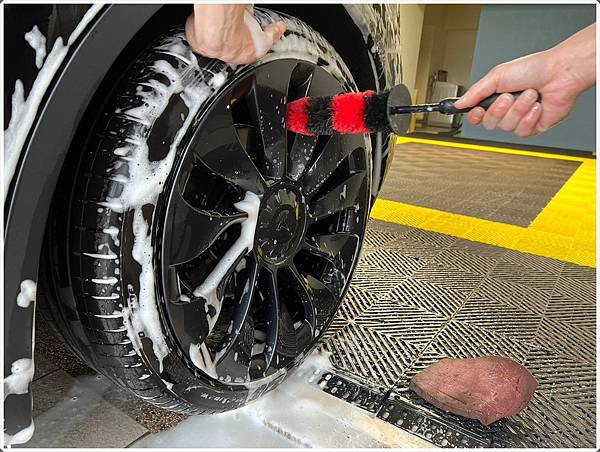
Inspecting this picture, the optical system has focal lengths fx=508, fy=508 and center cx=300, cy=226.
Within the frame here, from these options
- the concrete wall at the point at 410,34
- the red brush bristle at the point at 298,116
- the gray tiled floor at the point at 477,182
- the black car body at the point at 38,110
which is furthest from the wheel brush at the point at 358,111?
the concrete wall at the point at 410,34

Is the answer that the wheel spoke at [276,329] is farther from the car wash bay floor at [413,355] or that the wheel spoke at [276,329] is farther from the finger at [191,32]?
Answer: the finger at [191,32]

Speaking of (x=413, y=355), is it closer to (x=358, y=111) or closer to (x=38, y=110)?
(x=358, y=111)

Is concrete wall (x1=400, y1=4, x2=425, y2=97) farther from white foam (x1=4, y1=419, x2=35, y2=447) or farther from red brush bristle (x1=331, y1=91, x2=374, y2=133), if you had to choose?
white foam (x1=4, y1=419, x2=35, y2=447)

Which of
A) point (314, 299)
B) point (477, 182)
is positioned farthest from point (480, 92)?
point (477, 182)

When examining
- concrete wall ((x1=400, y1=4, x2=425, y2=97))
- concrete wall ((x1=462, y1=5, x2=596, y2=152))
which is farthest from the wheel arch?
concrete wall ((x1=462, y1=5, x2=596, y2=152))

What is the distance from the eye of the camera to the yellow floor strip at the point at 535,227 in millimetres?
2711

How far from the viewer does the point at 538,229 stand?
312 cm

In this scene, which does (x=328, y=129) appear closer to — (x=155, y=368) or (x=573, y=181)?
(x=155, y=368)

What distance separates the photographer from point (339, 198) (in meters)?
1.26

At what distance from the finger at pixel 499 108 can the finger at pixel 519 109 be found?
0.04 feet

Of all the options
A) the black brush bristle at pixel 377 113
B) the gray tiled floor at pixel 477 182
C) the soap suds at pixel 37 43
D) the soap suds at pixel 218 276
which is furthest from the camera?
the gray tiled floor at pixel 477 182

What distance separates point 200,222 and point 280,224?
0.22 m

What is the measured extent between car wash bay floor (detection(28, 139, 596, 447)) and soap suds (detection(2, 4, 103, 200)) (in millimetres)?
727

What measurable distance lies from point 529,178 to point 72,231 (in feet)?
16.6
